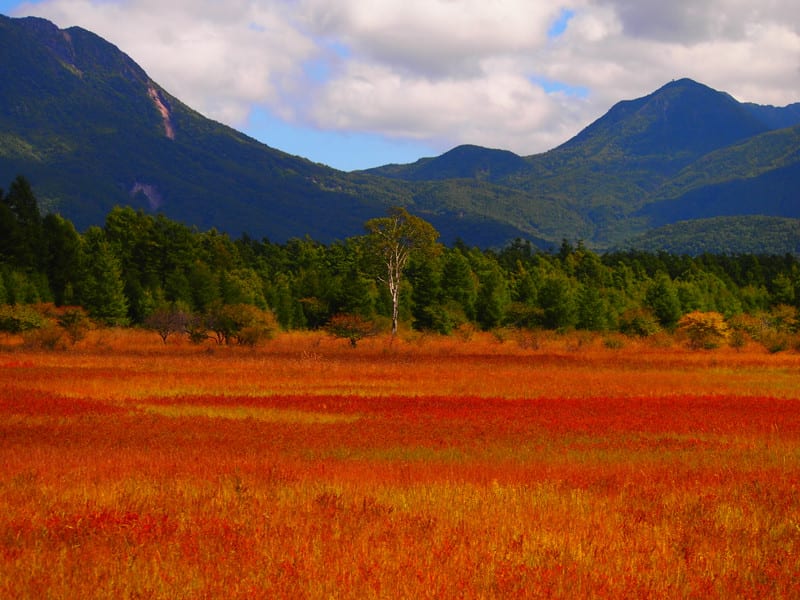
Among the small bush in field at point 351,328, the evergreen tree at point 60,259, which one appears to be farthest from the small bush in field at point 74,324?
the evergreen tree at point 60,259

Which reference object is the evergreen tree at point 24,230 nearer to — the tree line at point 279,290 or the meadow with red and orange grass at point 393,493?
the tree line at point 279,290

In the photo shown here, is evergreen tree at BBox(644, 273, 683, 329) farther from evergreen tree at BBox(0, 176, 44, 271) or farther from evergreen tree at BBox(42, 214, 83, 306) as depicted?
evergreen tree at BBox(0, 176, 44, 271)

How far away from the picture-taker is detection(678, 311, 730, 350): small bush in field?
6688 cm

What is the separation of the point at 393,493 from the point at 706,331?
2379 inches

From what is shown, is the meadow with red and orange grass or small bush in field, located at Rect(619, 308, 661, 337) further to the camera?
small bush in field, located at Rect(619, 308, 661, 337)

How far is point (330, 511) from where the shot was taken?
12.0 meters

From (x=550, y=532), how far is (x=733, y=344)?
6216cm

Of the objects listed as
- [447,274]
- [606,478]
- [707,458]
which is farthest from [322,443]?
[447,274]

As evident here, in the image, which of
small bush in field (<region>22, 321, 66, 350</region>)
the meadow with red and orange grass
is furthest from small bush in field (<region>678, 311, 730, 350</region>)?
small bush in field (<region>22, 321, 66, 350</region>)

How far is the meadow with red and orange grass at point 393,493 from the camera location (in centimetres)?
908

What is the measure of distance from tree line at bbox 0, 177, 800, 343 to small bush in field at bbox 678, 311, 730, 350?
7.06m

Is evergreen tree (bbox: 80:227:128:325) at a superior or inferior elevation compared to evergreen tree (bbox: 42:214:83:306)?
inferior

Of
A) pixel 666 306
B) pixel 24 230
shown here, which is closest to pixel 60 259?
pixel 24 230

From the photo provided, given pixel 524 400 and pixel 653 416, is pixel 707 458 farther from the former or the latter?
pixel 524 400
